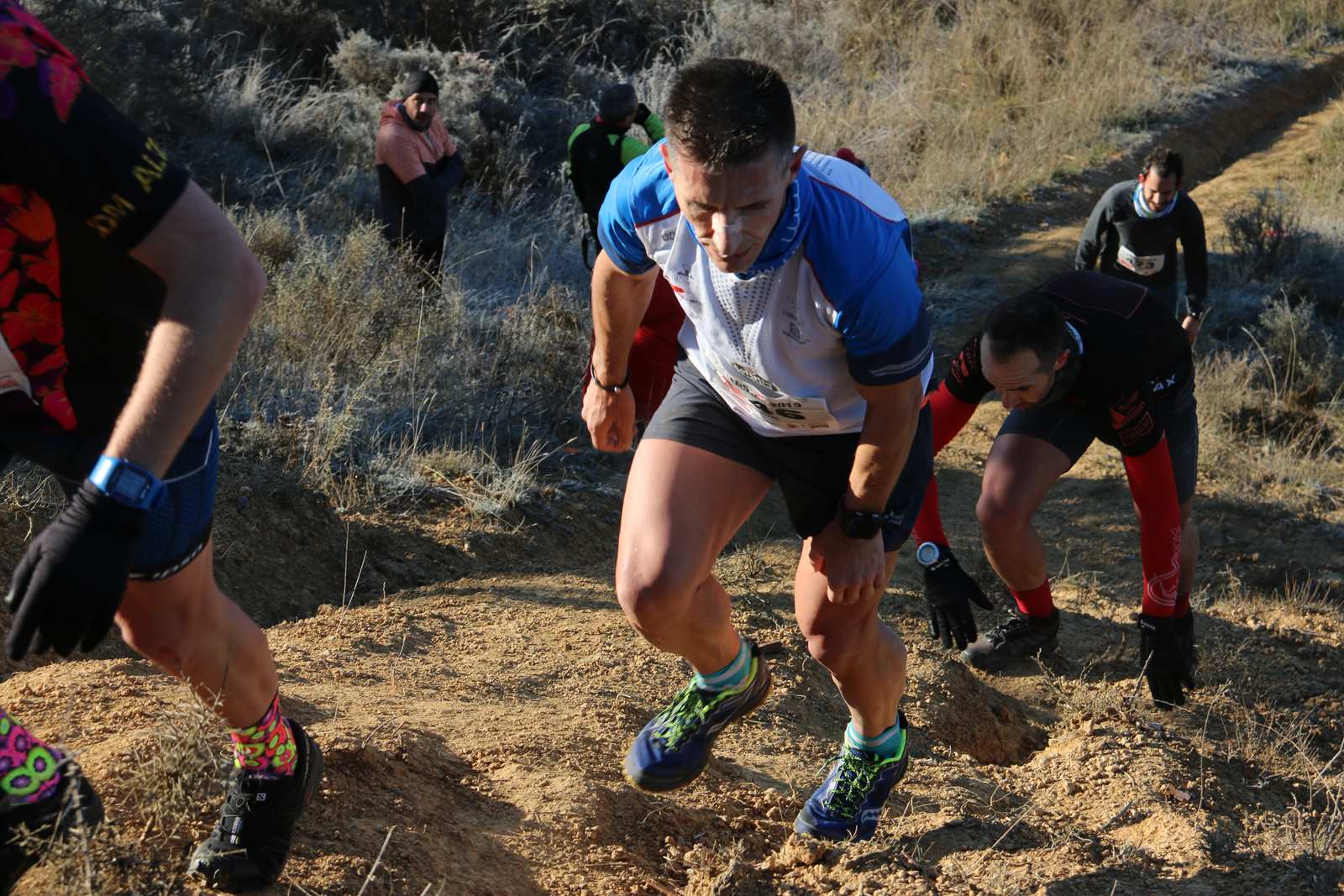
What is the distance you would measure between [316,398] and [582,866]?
3.76 meters

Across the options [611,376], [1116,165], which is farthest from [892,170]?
[611,376]

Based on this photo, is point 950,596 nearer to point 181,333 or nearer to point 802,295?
point 802,295

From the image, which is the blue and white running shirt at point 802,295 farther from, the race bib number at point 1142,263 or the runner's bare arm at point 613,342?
the race bib number at point 1142,263

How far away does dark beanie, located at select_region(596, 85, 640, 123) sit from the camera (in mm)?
6574

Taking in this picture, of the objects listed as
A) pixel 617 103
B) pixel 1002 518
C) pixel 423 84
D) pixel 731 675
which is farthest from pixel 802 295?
pixel 423 84

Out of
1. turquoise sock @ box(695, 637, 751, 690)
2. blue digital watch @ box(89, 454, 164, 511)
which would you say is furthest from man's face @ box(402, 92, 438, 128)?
blue digital watch @ box(89, 454, 164, 511)

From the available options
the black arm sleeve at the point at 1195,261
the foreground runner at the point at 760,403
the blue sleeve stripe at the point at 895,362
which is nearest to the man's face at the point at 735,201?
the foreground runner at the point at 760,403

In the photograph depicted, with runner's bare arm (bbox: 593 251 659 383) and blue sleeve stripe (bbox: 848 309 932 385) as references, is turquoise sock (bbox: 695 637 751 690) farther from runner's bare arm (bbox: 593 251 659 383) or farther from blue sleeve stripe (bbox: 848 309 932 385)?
blue sleeve stripe (bbox: 848 309 932 385)

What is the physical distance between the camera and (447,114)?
34.9ft

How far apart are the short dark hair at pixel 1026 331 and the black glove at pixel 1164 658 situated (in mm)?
1108

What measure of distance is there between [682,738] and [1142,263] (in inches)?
193

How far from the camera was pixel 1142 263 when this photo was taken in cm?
694

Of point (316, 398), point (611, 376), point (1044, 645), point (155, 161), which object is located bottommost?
point (1044, 645)

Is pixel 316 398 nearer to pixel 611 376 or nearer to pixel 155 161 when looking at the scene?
pixel 611 376
